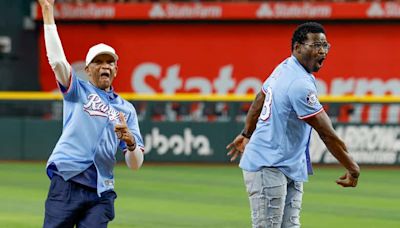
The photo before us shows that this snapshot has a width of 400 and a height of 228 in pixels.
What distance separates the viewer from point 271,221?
22.9ft

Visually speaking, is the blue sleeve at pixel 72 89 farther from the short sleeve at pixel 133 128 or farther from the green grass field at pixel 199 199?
the green grass field at pixel 199 199

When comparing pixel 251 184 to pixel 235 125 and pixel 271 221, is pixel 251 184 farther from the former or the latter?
pixel 235 125

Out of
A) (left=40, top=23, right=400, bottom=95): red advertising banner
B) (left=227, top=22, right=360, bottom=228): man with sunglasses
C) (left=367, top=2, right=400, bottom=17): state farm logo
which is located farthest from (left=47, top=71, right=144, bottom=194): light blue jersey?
(left=40, top=23, right=400, bottom=95): red advertising banner

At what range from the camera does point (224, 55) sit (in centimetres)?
2486

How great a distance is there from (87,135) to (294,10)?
17.2m

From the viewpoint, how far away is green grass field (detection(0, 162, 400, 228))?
468 inches

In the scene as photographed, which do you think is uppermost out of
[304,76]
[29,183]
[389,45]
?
[304,76]

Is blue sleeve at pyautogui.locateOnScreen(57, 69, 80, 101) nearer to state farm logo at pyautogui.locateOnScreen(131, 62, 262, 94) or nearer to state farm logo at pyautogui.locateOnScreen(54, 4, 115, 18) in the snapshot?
state farm logo at pyautogui.locateOnScreen(131, 62, 262, 94)

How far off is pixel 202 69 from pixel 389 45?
4388mm

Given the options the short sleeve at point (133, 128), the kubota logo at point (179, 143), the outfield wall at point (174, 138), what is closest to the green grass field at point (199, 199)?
the outfield wall at point (174, 138)

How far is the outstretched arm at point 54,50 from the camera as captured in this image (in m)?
6.39

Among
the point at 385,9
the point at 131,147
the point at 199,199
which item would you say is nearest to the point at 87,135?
the point at 131,147

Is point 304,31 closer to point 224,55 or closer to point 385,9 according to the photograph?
point 385,9

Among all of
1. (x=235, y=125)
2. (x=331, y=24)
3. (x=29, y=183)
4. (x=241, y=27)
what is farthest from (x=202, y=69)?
(x=29, y=183)
